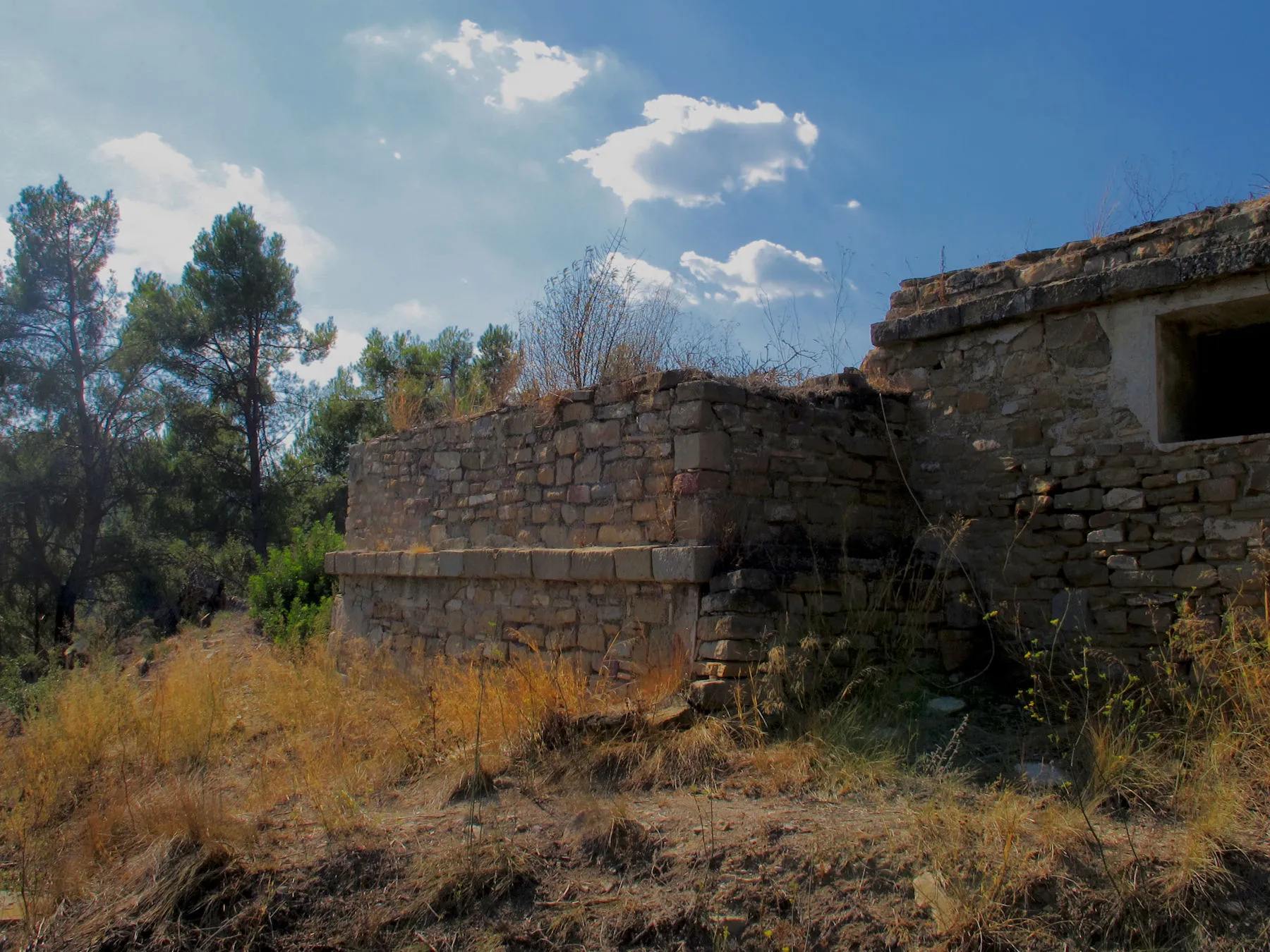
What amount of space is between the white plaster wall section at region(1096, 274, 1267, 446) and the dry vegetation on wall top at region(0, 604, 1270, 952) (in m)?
1.42

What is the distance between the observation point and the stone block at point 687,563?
5.67 meters

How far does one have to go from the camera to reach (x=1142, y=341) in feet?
18.8

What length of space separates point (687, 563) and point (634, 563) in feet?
1.60

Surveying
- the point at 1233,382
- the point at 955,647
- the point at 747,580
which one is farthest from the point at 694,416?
the point at 1233,382

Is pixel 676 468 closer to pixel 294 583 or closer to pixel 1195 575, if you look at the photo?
pixel 1195 575

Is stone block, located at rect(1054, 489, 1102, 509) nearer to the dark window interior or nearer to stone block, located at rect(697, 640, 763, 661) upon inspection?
the dark window interior

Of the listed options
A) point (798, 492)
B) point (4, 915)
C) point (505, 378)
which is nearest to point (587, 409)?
point (798, 492)

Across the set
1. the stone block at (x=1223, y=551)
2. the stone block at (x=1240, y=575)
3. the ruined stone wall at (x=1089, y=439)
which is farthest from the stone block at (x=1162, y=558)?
the stone block at (x=1240, y=575)

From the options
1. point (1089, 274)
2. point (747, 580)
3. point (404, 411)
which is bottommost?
point (747, 580)

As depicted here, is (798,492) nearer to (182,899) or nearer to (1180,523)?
(1180,523)

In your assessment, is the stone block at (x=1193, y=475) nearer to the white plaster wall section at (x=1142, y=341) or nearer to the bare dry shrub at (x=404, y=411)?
the white plaster wall section at (x=1142, y=341)

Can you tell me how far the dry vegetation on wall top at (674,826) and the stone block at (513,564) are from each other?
942 mm

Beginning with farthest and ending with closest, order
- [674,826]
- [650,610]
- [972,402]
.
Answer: [972,402], [650,610], [674,826]

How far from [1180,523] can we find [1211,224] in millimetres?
1801
